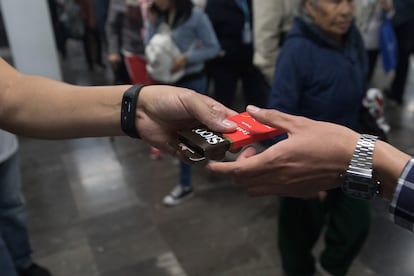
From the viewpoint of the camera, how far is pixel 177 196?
2.72 m

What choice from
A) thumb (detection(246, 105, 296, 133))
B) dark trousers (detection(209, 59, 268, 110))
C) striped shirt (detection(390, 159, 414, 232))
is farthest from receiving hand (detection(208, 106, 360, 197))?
dark trousers (detection(209, 59, 268, 110))

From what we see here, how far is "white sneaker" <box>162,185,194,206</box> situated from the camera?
2.69 metres

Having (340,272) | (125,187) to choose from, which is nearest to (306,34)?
(340,272)

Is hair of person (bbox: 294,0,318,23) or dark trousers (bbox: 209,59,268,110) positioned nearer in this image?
hair of person (bbox: 294,0,318,23)

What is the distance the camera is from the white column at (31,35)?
11.6ft

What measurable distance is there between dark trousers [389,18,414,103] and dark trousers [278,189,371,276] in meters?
2.65

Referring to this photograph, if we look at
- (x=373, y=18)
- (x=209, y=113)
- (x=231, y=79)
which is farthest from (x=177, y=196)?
(x=373, y=18)

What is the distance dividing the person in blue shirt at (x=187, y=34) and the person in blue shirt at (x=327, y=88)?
2.74 feet

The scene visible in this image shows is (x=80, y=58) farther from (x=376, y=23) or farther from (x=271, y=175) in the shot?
(x=271, y=175)

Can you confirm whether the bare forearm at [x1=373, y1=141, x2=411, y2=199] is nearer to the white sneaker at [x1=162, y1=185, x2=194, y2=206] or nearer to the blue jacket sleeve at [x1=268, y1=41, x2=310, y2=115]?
the blue jacket sleeve at [x1=268, y1=41, x2=310, y2=115]

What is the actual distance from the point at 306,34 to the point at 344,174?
2.85ft

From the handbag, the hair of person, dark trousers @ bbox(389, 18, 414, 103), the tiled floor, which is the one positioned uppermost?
the hair of person

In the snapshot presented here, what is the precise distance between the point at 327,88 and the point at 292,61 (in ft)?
0.56

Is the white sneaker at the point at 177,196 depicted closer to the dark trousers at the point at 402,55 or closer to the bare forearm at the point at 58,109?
the bare forearm at the point at 58,109
